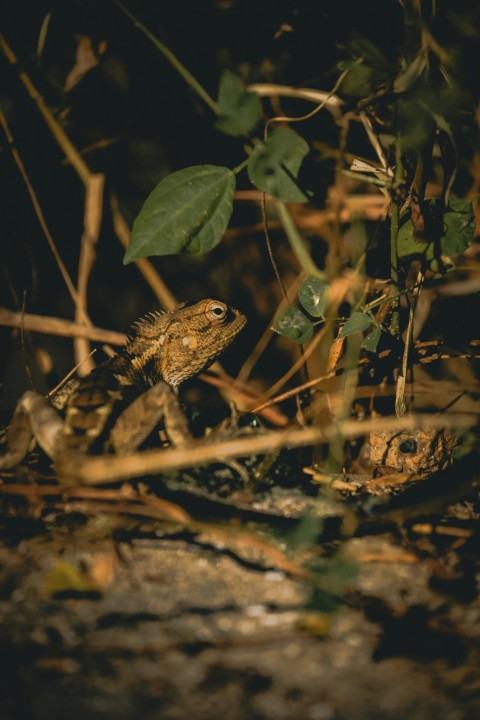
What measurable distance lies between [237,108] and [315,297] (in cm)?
81

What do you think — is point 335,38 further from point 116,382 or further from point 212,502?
point 212,502

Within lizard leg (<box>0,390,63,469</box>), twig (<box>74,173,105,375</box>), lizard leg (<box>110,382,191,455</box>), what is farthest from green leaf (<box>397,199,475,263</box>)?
twig (<box>74,173,105,375</box>)

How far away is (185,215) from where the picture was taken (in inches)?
91.6

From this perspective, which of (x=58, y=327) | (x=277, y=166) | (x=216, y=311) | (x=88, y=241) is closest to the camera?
(x=277, y=166)

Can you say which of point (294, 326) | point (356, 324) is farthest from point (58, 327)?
point (356, 324)

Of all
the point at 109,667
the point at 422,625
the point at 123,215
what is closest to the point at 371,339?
the point at 422,625

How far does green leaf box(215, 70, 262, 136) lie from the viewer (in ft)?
7.23

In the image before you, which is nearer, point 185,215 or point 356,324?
point 185,215

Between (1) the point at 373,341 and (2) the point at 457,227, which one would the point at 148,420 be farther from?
(2) the point at 457,227

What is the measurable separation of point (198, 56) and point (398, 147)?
226 centimetres

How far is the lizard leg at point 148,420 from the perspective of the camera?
8.91 ft

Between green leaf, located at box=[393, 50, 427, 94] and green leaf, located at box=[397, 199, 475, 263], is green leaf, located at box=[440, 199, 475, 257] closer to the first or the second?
green leaf, located at box=[397, 199, 475, 263]

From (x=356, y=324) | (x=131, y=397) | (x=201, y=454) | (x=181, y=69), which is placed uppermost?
(x=181, y=69)

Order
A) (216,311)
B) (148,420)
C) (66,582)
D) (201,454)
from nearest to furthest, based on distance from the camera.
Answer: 1. (66,582)
2. (201,454)
3. (148,420)
4. (216,311)
